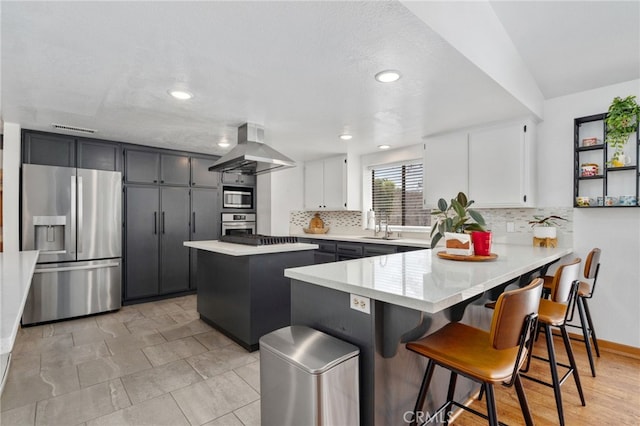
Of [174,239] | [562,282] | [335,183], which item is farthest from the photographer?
[335,183]

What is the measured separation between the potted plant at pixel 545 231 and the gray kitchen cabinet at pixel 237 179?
415 centimetres

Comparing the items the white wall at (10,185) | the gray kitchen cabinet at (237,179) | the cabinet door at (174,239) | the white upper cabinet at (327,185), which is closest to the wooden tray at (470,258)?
the white upper cabinet at (327,185)

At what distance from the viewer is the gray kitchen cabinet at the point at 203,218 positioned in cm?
477

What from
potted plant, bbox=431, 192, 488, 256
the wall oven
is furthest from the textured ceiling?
the wall oven

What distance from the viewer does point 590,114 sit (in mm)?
2951

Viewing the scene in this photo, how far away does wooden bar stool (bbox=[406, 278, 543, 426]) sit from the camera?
3.79 feet

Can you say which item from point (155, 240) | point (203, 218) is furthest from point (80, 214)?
A: point (203, 218)

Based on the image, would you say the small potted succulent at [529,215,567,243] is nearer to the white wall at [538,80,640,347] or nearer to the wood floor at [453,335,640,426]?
the white wall at [538,80,640,347]

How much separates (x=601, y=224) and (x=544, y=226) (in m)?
0.43

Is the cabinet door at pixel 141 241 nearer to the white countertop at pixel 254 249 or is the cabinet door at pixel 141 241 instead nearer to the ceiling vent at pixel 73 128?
the ceiling vent at pixel 73 128

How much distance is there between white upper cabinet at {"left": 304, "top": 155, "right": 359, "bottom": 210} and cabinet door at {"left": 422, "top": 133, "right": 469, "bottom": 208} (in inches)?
56.5

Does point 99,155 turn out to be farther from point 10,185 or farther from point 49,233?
point 49,233

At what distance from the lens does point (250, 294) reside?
282 cm

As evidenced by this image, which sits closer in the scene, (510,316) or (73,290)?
(510,316)
